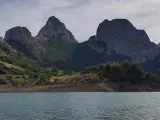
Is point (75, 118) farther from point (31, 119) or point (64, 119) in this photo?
point (31, 119)

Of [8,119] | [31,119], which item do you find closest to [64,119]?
[31,119]

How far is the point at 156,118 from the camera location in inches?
3469

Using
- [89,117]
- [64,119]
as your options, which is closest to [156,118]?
[89,117]

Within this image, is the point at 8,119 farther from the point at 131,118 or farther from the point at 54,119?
the point at 131,118

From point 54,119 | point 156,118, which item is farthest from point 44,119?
point 156,118

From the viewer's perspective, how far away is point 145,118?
88125 millimetres

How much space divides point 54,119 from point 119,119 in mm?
15675

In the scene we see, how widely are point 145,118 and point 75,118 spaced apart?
17.2 meters

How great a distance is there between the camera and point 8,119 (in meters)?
88.1

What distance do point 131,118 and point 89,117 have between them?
10653 millimetres

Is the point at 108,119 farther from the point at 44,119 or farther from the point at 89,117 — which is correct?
the point at 44,119

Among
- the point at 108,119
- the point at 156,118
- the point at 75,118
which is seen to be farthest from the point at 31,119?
the point at 156,118

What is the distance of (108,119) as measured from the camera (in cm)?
8756

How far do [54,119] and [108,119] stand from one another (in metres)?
13.1
